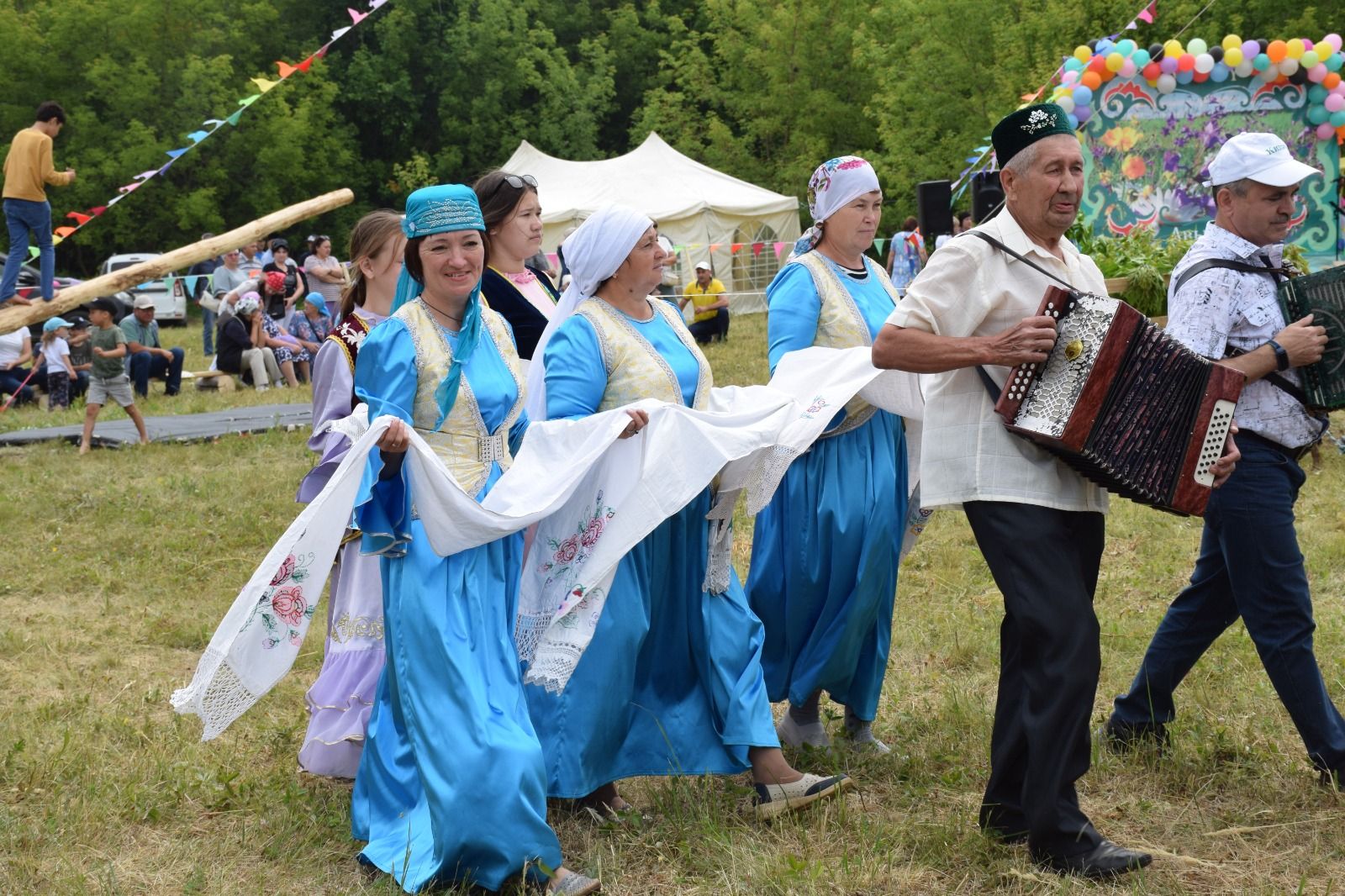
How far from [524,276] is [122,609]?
343cm

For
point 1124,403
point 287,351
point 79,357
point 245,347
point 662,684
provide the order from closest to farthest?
point 1124,403 < point 662,684 < point 79,357 < point 245,347 < point 287,351

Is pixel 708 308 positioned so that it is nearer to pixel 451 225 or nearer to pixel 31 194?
pixel 31 194

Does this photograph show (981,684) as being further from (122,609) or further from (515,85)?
(515,85)

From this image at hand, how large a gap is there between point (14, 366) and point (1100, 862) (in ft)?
49.5

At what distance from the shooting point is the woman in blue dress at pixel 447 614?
12.3ft

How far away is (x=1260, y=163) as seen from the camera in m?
4.20

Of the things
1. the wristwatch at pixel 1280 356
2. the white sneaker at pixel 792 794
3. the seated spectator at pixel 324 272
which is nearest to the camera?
the wristwatch at pixel 1280 356

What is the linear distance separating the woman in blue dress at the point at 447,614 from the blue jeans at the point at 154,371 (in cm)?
1317

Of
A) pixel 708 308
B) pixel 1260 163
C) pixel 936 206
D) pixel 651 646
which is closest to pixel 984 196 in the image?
pixel 936 206

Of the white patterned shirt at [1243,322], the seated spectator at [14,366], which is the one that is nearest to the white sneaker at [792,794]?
the white patterned shirt at [1243,322]

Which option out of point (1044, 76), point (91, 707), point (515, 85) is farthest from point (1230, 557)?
point (515, 85)

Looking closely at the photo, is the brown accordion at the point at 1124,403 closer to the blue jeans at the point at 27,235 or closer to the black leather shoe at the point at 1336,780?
the black leather shoe at the point at 1336,780

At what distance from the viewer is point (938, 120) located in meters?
28.3

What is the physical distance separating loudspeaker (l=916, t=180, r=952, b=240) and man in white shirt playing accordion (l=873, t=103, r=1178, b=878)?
14.3 feet
